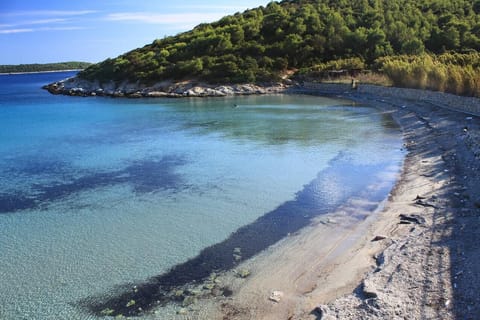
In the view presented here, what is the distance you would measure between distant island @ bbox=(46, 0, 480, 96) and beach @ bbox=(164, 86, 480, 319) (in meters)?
38.0

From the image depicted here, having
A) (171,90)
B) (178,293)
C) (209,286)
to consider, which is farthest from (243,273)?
(171,90)

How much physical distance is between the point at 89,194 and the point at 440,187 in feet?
30.4

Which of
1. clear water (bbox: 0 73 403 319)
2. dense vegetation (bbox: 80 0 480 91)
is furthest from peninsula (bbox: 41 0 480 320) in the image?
dense vegetation (bbox: 80 0 480 91)

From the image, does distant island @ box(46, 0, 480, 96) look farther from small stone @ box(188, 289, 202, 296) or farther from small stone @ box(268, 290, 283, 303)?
small stone @ box(188, 289, 202, 296)

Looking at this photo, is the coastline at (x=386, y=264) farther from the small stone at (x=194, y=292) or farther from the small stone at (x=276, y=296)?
the small stone at (x=194, y=292)

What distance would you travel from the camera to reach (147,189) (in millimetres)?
12625

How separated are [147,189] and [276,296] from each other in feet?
23.2

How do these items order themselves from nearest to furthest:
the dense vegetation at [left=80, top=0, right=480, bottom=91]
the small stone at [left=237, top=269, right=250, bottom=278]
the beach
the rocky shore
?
1. the beach
2. the small stone at [left=237, top=269, right=250, bottom=278]
3. the rocky shore
4. the dense vegetation at [left=80, top=0, right=480, bottom=91]

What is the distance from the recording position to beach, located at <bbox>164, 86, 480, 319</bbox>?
568cm

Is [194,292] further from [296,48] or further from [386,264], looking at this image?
[296,48]

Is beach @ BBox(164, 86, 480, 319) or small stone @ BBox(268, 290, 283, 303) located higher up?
beach @ BBox(164, 86, 480, 319)

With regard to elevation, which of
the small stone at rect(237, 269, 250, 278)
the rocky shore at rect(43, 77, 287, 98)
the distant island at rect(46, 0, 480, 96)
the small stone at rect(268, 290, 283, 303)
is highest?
the distant island at rect(46, 0, 480, 96)

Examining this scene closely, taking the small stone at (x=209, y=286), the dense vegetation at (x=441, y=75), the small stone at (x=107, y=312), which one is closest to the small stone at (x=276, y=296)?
the small stone at (x=209, y=286)

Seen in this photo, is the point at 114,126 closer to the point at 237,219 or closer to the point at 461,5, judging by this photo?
the point at 237,219
